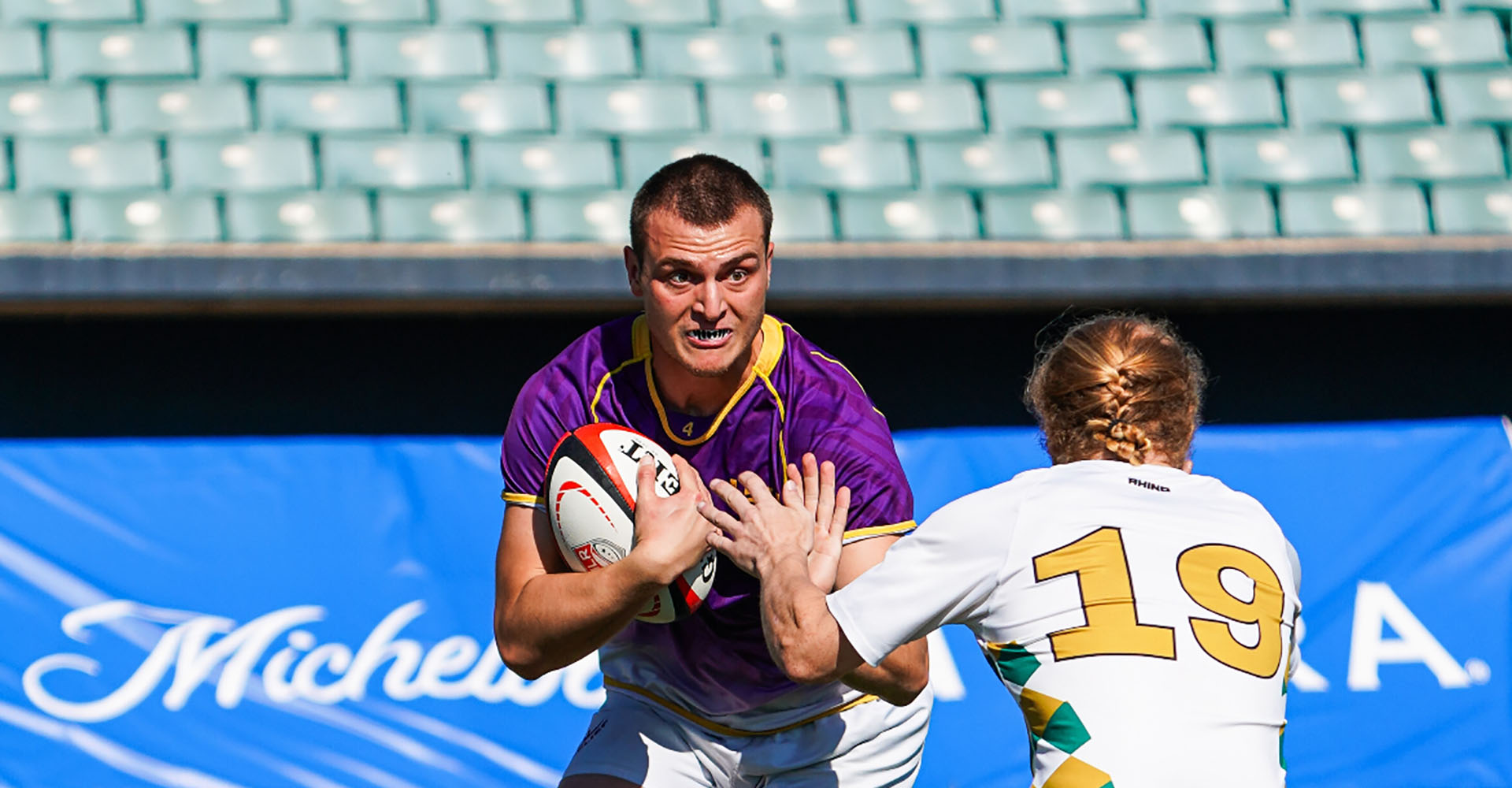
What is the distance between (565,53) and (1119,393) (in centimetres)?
480

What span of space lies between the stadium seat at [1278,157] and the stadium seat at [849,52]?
62.2 inches

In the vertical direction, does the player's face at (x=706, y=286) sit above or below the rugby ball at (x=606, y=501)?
above

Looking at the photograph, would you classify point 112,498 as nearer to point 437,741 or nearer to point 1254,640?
point 437,741

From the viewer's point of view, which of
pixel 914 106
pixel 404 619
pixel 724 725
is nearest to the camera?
pixel 724 725

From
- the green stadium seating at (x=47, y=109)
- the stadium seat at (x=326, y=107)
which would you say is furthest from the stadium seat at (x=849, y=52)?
the green stadium seating at (x=47, y=109)

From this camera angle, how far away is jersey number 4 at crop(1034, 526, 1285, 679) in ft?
9.09

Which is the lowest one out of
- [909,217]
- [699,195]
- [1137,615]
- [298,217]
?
[1137,615]

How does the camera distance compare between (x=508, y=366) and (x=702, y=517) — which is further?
(x=508, y=366)

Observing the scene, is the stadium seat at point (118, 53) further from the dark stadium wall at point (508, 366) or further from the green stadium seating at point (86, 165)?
the dark stadium wall at point (508, 366)

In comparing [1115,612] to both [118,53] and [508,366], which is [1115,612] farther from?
[118,53]

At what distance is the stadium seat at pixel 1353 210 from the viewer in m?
6.98

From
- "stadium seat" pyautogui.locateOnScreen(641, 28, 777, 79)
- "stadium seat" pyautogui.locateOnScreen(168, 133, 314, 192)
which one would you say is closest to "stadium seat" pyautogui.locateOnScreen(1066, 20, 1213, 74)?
"stadium seat" pyautogui.locateOnScreen(641, 28, 777, 79)

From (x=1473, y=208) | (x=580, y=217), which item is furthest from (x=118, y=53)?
(x=1473, y=208)

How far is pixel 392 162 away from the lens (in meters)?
6.78
